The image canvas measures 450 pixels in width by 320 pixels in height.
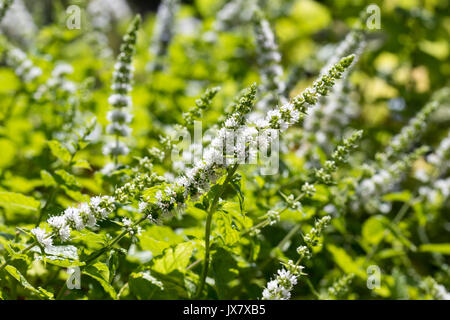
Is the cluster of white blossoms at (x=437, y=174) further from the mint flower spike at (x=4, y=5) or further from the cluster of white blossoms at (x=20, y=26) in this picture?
the cluster of white blossoms at (x=20, y=26)

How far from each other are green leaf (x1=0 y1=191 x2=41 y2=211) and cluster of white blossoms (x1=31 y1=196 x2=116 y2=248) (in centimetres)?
49

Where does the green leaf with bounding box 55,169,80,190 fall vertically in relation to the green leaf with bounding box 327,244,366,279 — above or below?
above

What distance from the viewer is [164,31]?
13.7ft

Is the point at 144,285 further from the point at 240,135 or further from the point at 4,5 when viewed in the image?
the point at 4,5

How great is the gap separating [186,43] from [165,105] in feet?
3.92

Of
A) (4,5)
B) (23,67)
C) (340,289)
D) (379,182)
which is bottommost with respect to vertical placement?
(340,289)

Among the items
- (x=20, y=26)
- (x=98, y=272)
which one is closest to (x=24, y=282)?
(x=98, y=272)

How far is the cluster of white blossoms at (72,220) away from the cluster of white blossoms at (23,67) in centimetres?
197

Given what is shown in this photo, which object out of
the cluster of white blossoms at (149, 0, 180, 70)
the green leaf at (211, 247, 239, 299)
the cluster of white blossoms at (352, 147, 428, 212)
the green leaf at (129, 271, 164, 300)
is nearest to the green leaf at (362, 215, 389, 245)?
the cluster of white blossoms at (352, 147, 428, 212)

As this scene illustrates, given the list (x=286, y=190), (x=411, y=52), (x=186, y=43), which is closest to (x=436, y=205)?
(x=286, y=190)

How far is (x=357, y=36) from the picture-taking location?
2932mm

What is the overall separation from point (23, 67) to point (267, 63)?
5.61 feet

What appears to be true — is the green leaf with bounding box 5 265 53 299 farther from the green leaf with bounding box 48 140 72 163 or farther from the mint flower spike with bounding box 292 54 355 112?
the mint flower spike with bounding box 292 54 355 112

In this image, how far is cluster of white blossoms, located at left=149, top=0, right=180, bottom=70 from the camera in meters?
4.12
